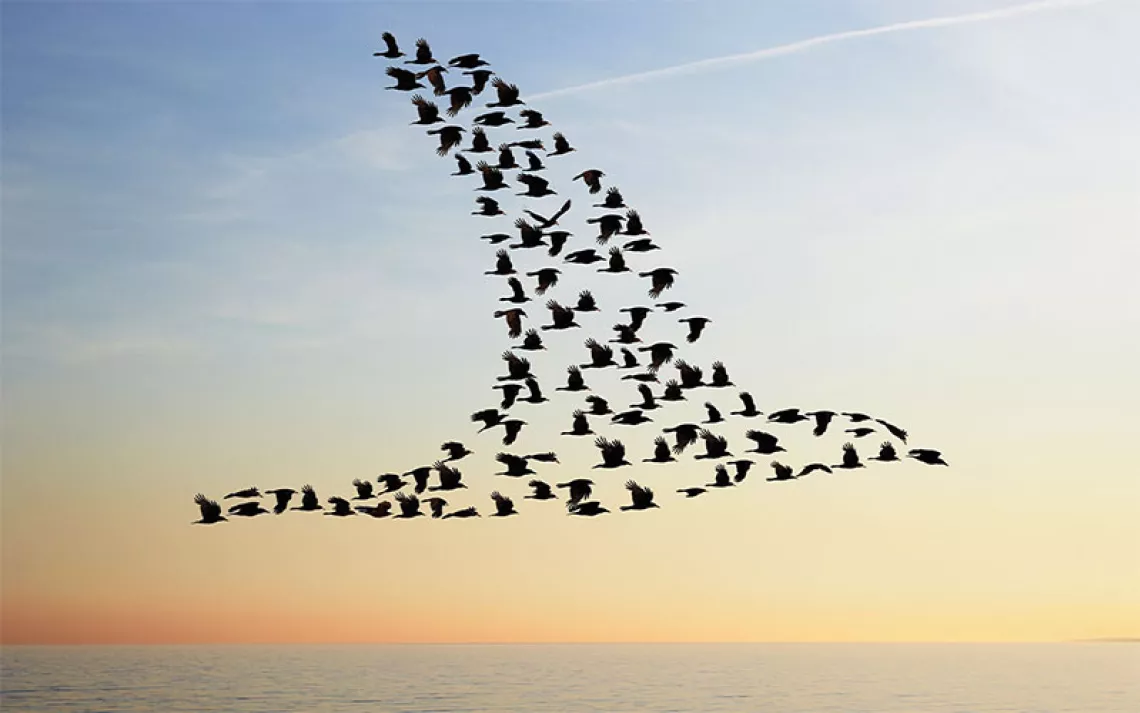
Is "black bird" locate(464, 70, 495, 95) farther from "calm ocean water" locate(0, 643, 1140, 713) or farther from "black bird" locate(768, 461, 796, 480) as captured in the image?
"calm ocean water" locate(0, 643, 1140, 713)

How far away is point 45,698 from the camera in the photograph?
126625mm

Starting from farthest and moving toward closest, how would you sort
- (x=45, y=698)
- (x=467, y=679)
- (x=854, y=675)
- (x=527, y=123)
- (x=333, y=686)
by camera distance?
(x=854, y=675) → (x=467, y=679) → (x=333, y=686) → (x=45, y=698) → (x=527, y=123)

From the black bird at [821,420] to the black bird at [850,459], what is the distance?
1.07 m

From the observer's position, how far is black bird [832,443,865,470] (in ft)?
177

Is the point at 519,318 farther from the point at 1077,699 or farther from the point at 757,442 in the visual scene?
the point at 1077,699

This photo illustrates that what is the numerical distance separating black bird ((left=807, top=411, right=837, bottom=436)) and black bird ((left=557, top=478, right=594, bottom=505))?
8862 millimetres

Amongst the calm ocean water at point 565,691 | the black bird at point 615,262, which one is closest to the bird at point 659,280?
the black bird at point 615,262

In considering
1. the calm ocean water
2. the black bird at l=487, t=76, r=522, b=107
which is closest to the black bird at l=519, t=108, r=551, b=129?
the black bird at l=487, t=76, r=522, b=107

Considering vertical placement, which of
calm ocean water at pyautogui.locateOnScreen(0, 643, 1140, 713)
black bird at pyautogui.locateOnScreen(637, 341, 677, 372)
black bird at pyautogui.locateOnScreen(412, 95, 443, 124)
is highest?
black bird at pyautogui.locateOnScreen(412, 95, 443, 124)

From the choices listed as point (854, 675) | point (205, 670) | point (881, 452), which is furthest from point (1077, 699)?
point (205, 670)

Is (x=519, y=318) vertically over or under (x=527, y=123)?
under

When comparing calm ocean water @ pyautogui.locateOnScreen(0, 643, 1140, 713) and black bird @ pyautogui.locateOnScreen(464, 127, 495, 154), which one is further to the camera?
calm ocean water @ pyautogui.locateOnScreen(0, 643, 1140, 713)

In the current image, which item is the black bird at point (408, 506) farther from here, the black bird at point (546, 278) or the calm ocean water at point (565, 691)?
the calm ocean water at point (565, 691)

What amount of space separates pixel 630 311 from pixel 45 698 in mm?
91961
